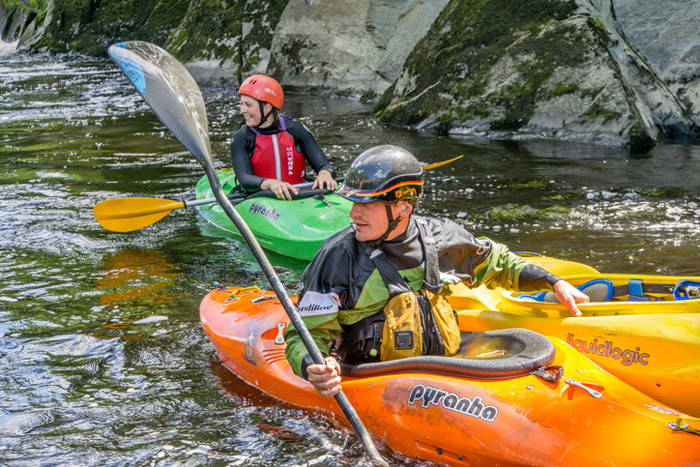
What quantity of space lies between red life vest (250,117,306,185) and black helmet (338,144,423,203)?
132 inches

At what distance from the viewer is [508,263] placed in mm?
3406

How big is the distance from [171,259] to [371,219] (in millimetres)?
3278

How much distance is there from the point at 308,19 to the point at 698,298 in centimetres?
1181

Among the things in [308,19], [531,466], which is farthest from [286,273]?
[308,19]

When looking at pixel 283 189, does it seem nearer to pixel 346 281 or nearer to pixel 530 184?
pixel 530 184

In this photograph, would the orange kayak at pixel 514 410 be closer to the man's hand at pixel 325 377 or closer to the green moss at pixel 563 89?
the man's hand at pixel 325 377

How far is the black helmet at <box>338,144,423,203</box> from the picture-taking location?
9.44ft

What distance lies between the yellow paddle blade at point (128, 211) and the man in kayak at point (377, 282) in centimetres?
326

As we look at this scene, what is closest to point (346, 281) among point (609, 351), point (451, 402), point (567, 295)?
point (451, 402)

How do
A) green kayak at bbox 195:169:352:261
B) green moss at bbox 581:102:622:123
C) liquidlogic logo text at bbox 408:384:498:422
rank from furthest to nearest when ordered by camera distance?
green moss at bbox 581:102:622:123, green kayak at bbox 195:169:352:261, liquidlogic logo text at bbox 408:384:498:422

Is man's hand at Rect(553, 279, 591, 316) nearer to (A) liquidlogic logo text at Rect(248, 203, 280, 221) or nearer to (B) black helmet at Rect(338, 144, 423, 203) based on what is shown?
(B) black helmet at Rect(338, 144, 423, 203)

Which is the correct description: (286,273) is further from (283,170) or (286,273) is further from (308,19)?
(308,19)

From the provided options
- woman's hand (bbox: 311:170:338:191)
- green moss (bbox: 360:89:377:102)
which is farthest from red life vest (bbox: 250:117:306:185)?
green moss (bbox: 360:89:377:102)

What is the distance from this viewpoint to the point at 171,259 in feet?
19.2
